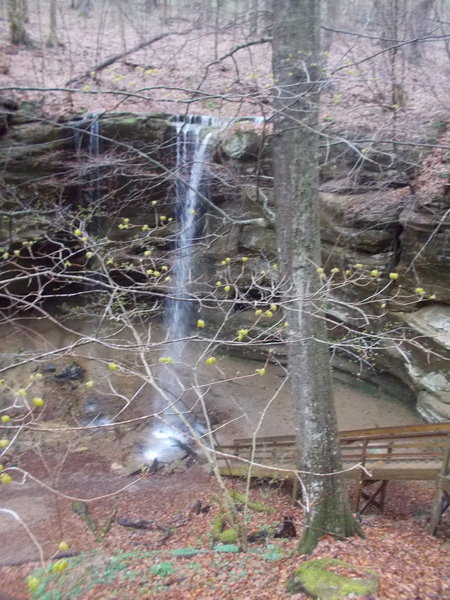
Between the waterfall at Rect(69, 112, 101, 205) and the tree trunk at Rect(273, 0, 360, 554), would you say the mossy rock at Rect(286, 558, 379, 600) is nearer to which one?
the tree trunk at Rect(273, 0, 360, 554)

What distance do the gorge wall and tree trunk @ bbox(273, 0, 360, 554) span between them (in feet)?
3.88

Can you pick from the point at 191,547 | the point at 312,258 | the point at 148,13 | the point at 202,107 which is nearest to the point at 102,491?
the point at 191,547

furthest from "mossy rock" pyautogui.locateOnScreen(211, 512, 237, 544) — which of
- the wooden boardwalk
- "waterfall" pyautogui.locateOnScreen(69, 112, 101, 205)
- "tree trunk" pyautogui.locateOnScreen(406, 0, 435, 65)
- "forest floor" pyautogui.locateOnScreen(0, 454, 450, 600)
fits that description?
"tree trunk" pyautogui.locateOnScreen(406, 0, 435, 65)

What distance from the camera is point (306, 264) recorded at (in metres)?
5.59

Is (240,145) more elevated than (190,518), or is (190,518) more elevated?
(240,145)

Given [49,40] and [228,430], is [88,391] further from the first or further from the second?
[49,40]

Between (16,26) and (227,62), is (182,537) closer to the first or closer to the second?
(227,62)

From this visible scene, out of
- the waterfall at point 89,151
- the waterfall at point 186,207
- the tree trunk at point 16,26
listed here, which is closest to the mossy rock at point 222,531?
the waterfall at point 186,207

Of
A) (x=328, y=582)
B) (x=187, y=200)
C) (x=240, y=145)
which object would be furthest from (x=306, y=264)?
(x=187, y=200)

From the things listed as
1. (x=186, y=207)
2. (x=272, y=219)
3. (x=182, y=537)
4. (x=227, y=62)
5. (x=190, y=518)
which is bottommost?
(x=190, y=518)

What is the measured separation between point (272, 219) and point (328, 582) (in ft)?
16.0

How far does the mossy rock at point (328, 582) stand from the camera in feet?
12.6

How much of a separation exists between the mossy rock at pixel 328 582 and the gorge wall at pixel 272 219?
3477 mm

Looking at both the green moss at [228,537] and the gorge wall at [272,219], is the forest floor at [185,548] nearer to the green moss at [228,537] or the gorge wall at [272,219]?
the green moss at [228,537]
